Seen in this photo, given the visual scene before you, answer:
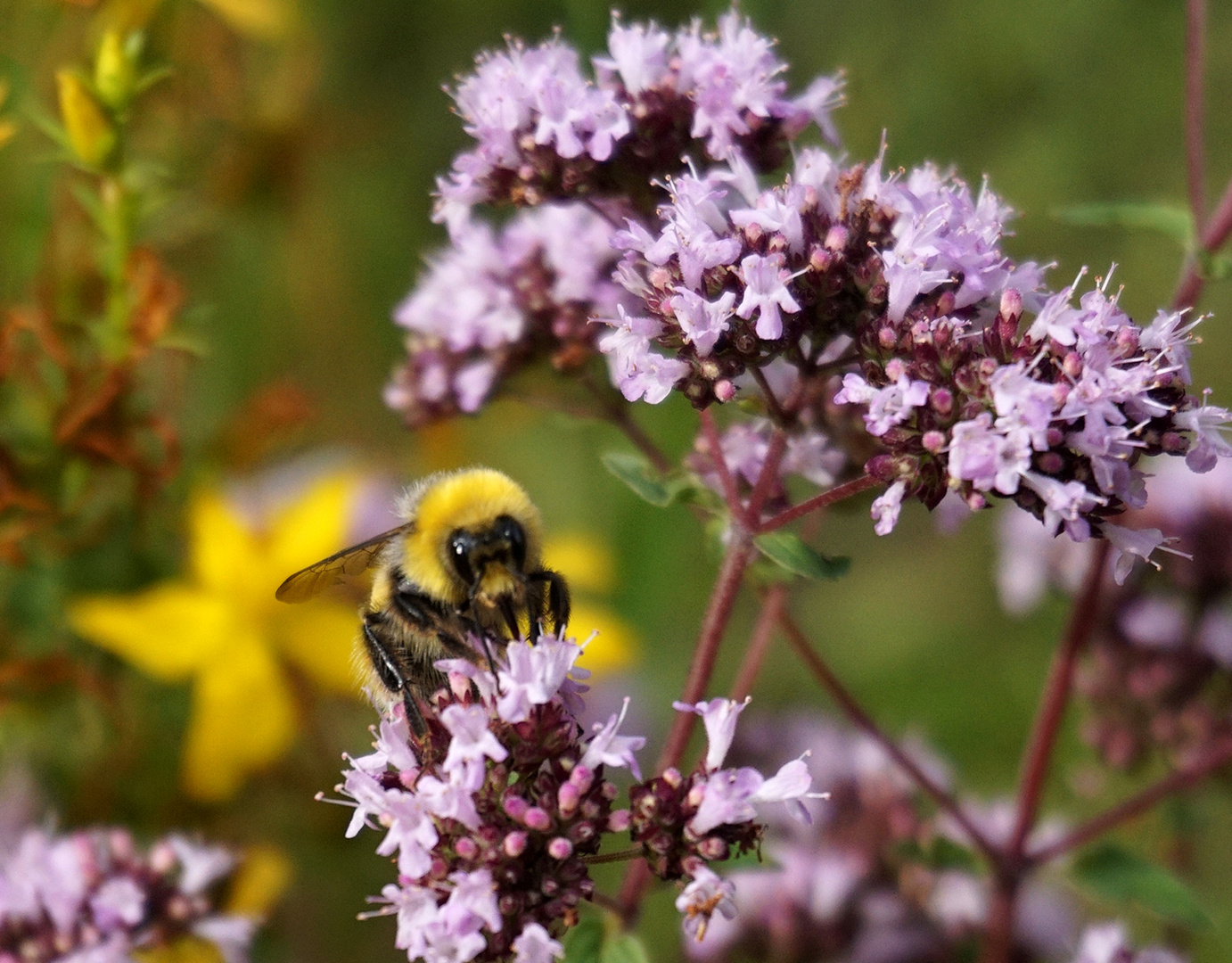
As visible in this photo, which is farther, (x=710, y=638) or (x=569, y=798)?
(x=710, y=638)

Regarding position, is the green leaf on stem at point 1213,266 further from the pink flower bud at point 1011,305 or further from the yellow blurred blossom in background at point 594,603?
the yellow blurred blossom in background at point 594,603

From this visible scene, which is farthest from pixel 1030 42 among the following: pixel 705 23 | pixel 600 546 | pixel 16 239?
pixel 16 239

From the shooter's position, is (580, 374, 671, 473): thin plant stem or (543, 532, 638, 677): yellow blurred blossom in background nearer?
(580, 374, 671, 473): thin plant stem

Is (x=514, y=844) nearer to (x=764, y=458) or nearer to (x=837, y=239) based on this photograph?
(x=764, y=458)

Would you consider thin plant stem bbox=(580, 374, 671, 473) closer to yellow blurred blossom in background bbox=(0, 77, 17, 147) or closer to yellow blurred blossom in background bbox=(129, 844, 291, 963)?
yellow blurred blossom in background bbox=(129, 844, 291, 963)

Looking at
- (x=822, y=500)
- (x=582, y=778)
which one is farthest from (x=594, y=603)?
(x=582, y=778)

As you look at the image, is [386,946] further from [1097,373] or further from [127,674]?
[1097,373]

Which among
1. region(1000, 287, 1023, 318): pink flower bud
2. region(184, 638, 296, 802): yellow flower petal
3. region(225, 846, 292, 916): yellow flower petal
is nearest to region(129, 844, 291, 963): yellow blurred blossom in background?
region(225, 846, 292, 916): yellow flower petal
